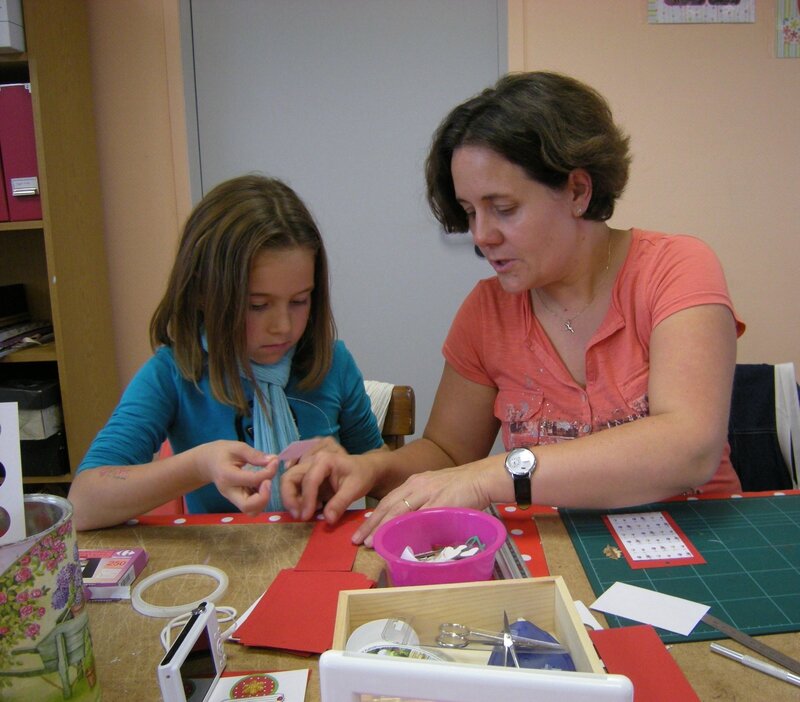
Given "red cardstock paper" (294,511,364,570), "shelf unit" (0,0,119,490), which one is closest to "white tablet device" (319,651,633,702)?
"red cardstock paper" (294,511,364,570)

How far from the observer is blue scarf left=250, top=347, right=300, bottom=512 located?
1300 mm

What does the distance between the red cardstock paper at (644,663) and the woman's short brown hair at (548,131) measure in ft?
2.64

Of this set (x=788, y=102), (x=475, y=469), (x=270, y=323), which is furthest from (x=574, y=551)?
(x=788, y=102)

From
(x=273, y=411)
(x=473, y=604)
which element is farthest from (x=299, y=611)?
(x=273, y=411)

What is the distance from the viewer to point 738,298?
2.67 metres

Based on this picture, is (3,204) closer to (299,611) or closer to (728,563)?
(299,611)

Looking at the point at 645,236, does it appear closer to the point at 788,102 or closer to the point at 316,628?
the point at 316,628

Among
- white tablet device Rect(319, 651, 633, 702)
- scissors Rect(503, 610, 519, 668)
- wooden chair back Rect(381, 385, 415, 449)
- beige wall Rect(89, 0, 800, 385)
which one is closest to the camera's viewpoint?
white tablet device Rect(319, 651, 633, 702)

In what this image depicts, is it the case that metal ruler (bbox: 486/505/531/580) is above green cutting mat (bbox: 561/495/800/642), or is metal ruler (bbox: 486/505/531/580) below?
above

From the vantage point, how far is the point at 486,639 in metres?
0.58

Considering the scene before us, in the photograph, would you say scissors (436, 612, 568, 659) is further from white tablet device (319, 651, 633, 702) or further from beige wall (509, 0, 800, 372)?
beige wall (509, 0, 800, 372)

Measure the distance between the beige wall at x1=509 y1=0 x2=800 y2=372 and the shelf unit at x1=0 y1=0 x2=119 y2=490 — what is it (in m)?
1.59

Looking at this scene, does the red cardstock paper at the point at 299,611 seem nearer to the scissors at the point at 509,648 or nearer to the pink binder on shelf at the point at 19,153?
the scissors at the point at 509,648

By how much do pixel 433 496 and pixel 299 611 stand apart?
10.7 inches
